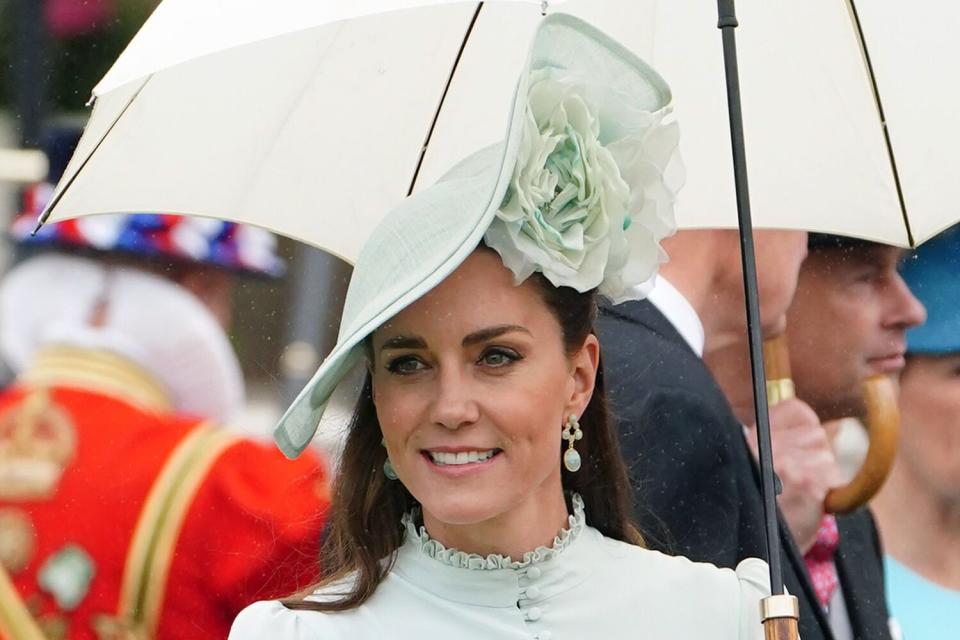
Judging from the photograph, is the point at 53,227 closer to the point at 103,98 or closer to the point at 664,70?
the point at 103,98

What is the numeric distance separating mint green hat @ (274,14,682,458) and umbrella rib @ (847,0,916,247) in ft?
1.51

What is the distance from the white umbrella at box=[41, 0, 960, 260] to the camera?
2873 millimetres

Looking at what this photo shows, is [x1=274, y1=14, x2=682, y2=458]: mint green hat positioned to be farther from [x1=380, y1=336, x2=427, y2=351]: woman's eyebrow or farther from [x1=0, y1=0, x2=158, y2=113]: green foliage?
[x1=0, y1=0, x2=158, y2=113]: green foliage

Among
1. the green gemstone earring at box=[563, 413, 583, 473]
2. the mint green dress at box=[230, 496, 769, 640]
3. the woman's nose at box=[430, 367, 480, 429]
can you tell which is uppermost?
the woman's nose at box=[430, 367, 480, 429]

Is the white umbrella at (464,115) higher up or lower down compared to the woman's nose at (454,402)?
higher up

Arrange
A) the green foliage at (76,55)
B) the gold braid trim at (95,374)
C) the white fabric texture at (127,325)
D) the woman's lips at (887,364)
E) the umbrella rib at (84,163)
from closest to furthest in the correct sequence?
the umbrella rib at (84,163) → the gold braid trim at (95,374) → the white fabric texture at (127,325) → the green foliage at (76,55) → the woman's lips at (887,364)

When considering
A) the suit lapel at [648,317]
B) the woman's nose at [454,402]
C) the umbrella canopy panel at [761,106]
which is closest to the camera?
the woman's nose at [454,402]

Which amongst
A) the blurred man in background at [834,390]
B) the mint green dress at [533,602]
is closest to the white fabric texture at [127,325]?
the blurred man in background at [834,390]

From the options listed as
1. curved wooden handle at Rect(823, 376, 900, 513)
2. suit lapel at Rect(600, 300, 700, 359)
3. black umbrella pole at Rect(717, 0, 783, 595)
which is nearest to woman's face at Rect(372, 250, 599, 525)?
black umbrella pole at Rect(717, 0, 783, 595)

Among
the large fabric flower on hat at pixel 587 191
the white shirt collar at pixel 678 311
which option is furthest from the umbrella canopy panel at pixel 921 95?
the white shirt collar at pixel 678 311

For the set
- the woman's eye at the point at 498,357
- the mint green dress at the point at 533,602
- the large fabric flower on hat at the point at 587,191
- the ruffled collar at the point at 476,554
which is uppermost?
the large fabric flower on hat at the point at 587,191

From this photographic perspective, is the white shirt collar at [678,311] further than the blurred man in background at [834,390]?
No

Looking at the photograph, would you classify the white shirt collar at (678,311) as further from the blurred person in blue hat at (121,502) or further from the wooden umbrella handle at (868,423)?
the blurred person in blue hat at (121,502)

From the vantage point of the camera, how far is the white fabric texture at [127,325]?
3.96 m
